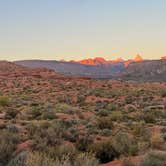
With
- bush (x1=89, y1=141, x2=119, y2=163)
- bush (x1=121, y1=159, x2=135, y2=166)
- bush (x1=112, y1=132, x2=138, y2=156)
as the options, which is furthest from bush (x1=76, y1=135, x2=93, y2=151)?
bush (x1=121, y1=159, x2=135, y2=166)

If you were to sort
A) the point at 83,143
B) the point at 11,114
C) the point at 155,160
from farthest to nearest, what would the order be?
the point at 11,114 < the point at 83,143 < the point at 155,160

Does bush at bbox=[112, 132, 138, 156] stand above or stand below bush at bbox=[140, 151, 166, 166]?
below

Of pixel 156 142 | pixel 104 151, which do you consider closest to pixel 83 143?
pixel 104 151

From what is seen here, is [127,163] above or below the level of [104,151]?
above

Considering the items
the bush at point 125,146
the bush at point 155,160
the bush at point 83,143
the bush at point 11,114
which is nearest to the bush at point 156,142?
the bush at point 125,146

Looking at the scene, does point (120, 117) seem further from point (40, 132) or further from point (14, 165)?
point (14, 165)

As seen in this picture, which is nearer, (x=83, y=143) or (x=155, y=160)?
(x=155, y=160)

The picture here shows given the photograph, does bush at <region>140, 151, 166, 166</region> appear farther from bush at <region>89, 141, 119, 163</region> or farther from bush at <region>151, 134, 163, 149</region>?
bush at <region>151, 134, 163, 149</region>

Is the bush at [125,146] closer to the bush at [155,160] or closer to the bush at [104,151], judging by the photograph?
the bush at [104,151]

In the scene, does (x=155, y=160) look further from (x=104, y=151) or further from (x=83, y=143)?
(x=83, y=143)

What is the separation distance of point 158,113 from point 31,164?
17807mm

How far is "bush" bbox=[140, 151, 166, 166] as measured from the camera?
8.30 m

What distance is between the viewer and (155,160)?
8383 millimetres

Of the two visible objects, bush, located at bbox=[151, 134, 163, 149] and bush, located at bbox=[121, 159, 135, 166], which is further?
bush, located at bbox=[151, 134, 163, 149]
